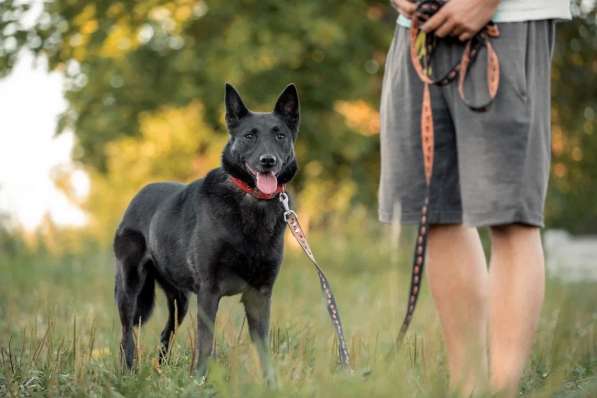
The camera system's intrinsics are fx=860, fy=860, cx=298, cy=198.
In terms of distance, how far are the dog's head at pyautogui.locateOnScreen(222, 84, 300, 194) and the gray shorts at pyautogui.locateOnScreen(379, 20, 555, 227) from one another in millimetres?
788

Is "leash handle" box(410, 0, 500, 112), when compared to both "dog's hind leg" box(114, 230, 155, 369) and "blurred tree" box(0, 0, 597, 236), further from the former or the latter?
"blurred tree" box(0, 0, 597, 236)

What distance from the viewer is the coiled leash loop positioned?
3080 mm

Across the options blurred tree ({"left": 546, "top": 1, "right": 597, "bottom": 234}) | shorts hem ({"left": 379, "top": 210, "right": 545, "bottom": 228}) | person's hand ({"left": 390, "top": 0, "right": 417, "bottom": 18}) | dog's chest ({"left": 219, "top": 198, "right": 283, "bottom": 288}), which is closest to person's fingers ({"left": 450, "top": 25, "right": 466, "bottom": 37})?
person's hand ({"left": 390, "top": 0, "right": 417, "bottom": 18})

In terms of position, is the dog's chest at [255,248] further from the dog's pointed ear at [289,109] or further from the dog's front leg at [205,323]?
the dog's pointed ear at [289,109]

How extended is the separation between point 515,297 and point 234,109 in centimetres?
182

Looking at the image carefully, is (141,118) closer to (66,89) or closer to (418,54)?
(66,89)

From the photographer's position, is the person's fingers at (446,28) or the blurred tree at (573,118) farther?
the blurred tree at (573,118)

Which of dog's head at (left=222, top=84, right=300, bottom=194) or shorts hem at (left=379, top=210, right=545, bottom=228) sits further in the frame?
dog's head at (left=222, top=84, right=300, bottom=194)

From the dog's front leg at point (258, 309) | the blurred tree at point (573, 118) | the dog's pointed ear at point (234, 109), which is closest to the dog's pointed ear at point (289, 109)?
the dog's pointed ear at point (234, 109)

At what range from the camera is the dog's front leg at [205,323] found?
3.61m

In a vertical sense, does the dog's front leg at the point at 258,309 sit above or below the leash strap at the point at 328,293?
below

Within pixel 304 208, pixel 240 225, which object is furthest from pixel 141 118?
pixel 240 225

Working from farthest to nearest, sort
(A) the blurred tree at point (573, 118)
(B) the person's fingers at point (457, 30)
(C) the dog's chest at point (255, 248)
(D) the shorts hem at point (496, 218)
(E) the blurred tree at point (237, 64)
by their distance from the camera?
(A) the blurred tree at point (573, 118) < (E) the blurred tree at point (237, 64) < (C) the dog's chest at point (255, 248) < (B) the person's fingers at point (457, 30) < (D) the shorts hem at point (496, 218)

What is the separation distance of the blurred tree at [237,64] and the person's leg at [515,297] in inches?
262
